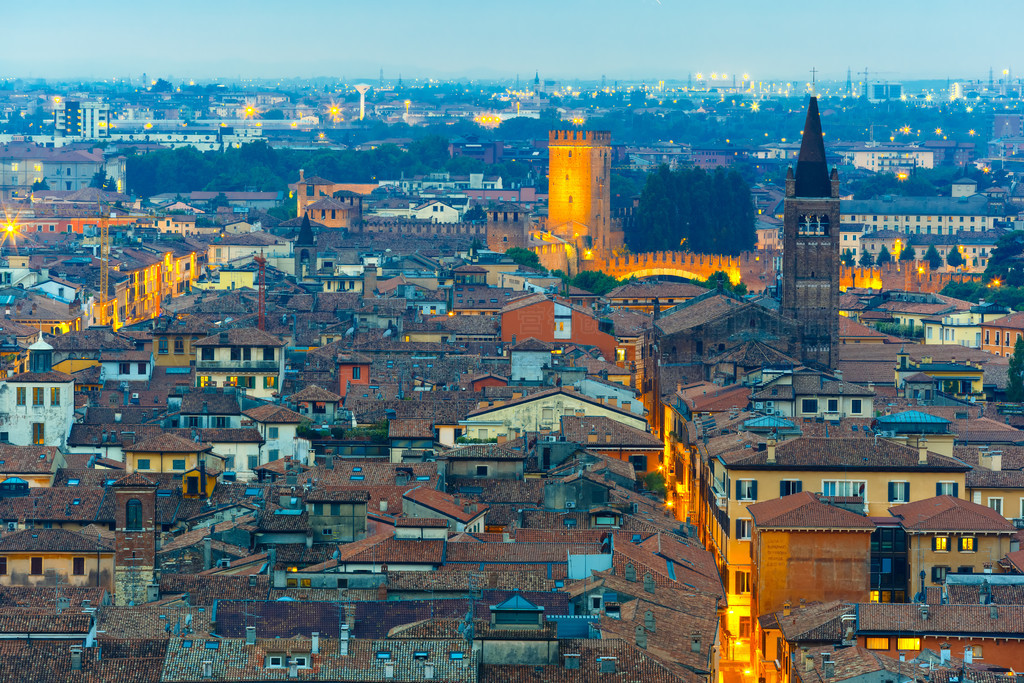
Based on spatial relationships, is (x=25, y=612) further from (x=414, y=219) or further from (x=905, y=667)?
(x=414, y=219)

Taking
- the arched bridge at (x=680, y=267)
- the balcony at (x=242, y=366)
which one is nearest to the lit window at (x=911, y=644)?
the balcony at (x=242, y=366)

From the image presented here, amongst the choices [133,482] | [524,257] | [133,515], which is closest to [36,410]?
[133,482]

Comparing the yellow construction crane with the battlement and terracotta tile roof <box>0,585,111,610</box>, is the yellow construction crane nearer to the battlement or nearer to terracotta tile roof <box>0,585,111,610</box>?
the battlement

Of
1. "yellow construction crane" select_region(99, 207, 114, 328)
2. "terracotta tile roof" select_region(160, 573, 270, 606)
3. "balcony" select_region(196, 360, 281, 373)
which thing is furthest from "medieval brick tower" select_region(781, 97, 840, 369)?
"terracotta tile roof" select_region(160, 573, 270, 606)

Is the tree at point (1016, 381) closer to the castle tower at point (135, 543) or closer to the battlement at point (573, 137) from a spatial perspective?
the castle tower at point (135, 543)

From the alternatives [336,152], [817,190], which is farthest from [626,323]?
[336,152]
